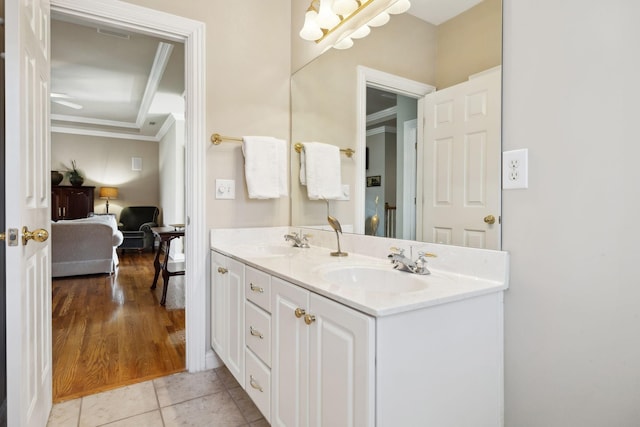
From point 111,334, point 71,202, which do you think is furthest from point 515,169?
point 71,202

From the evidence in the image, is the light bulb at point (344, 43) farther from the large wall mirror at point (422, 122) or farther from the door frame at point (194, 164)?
the door frame at point (194, 164)

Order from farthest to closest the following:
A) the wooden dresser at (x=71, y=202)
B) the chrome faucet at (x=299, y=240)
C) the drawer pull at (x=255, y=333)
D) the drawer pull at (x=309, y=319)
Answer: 1. the wooden dresser at (x=71, y=202)
2. the chrome faucet at (x=299, y=240)
3. the drawer pull at (x=255, y=333)
4. the drawer pull at (x=309, y=319)

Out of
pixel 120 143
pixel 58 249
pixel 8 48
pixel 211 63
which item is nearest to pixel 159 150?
pixel 120 143

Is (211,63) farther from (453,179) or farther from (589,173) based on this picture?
(589,173)

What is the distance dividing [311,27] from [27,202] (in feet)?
5.09

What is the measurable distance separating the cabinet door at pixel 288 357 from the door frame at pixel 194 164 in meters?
0.89

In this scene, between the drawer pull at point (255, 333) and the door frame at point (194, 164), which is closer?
the drawer pull at point (255, 333)

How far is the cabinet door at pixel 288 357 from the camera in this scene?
42.2 inches

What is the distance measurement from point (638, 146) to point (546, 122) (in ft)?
0.74

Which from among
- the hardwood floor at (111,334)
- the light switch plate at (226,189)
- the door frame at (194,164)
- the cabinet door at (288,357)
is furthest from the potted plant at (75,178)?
the cabinet door at (288,357)

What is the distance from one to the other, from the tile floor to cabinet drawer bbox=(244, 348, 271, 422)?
21 cm

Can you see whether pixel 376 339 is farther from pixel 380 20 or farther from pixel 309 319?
pixel 380 20

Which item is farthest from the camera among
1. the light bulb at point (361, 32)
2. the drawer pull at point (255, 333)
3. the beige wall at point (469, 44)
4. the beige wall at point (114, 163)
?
the beige wall at point (114, 163)

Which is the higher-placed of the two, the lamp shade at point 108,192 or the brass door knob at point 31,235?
the lamp shade at point 108,192
